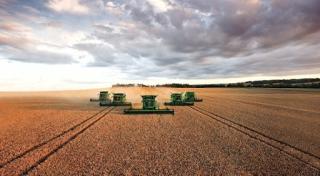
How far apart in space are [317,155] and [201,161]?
431 centimetres

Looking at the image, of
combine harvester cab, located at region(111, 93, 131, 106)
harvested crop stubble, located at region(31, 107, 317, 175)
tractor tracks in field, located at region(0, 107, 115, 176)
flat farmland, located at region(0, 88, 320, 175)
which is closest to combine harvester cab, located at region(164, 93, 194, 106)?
combine harvester cab, located at region(111, 93, 131, 106)

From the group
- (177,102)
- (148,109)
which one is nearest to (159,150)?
(148,109)

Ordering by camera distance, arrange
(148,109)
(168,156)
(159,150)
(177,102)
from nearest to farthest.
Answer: (168,156)
(159,150)
(148,109)
(177,102)

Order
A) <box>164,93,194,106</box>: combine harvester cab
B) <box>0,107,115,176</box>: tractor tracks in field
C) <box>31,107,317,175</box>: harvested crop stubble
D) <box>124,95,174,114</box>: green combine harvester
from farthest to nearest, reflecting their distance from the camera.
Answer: <box>164,93,194,106</box>: combine harvester cab < <box>124,95,174,114</box>: green combine harvester < <box>31,107,317,175</box>: harvested crop stubble < <box>0,107,115,176</box>: tractor tracks in field

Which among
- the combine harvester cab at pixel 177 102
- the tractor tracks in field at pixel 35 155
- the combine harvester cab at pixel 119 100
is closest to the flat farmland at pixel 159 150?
the tractor tracks in field at pixel 35 155

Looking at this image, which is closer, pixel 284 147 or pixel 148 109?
pixel 284 147

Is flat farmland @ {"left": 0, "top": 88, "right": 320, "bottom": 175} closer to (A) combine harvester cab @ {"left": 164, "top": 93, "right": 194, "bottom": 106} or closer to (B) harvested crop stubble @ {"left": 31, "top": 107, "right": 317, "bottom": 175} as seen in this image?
(B) harvested crop stubble @ {"left": 31, "top": 107, "right": 317, "bottom": 175}

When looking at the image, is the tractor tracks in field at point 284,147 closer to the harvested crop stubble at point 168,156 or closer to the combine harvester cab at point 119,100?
the harvested crop stubble at point 168,156

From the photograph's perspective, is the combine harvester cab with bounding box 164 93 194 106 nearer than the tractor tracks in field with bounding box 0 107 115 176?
No

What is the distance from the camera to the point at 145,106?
2506 cm

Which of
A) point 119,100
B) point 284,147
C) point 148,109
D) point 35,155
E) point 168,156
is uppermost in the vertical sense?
point 119,100

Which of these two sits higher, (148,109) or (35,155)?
(148,109)

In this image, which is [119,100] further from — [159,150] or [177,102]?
[159,150]

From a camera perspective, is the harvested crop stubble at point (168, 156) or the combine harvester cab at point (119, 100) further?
the combine harvester cab at point (119, 100)
